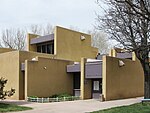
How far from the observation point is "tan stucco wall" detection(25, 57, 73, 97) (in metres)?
26.8

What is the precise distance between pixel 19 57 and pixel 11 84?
2.99 meters

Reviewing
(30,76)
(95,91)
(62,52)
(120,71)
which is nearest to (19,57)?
(30,76)

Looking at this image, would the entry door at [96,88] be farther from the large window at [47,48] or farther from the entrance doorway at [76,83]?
the large window at [47,48]

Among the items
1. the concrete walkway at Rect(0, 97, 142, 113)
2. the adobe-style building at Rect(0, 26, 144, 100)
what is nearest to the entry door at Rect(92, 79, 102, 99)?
the adobe-style building at Rect(0, 26, 144, 100)

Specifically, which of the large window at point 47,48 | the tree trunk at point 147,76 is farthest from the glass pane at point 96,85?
the large window at point 47,48

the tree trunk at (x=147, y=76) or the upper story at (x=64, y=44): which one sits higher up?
the upper story at (x=64, y=44)

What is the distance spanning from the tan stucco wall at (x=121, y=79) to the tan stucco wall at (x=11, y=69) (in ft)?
29.9

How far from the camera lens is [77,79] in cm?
2980

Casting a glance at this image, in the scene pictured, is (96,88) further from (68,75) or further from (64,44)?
(64,44)

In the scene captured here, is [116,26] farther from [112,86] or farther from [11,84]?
[11,84]

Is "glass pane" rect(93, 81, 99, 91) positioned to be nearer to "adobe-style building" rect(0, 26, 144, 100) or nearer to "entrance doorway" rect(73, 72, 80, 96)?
"adobe-style building" rect(0, 26, 144, 100)

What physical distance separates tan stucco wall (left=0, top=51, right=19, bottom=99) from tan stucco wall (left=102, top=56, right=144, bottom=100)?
359 inches

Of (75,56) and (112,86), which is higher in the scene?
(75,56)

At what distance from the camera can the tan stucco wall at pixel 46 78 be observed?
87.8 ft
